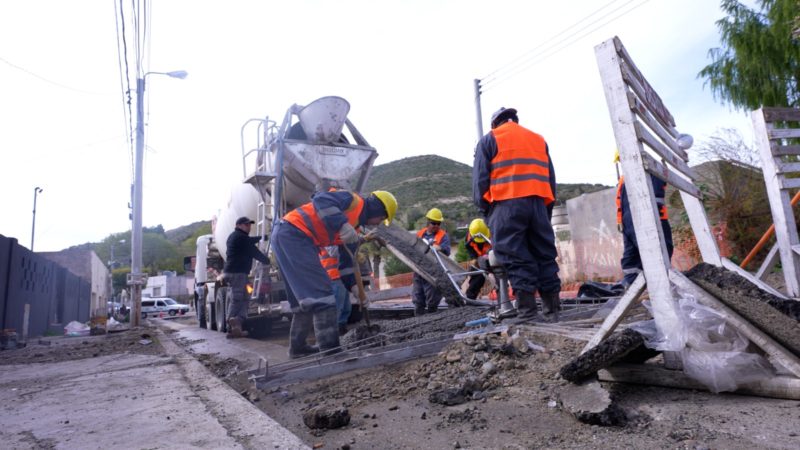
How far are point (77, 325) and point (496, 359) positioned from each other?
14913 mm

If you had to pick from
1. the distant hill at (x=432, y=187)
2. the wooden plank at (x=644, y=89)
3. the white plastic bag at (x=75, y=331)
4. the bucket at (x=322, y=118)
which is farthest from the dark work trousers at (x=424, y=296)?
the distant hill at (x=432, y=187)

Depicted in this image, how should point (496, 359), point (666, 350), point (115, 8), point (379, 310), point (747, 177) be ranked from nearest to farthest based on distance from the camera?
point (666, 350)
point (496, 359)
point (379, 310)
point (115, 8)
point (747, 177)

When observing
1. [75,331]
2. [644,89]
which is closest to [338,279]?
[644,89]

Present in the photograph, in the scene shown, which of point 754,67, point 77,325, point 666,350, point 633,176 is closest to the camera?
point 666,350

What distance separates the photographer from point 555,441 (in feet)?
6.47

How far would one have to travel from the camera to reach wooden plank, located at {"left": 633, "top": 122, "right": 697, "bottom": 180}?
2.56m

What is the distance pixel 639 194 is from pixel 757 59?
45.4ft

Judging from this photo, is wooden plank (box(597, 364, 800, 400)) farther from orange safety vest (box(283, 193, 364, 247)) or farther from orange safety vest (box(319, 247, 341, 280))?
orange safety vest (box(319, 247, 341, 280))

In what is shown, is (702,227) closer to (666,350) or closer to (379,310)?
(666,350)

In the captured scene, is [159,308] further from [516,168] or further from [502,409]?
[502,409]

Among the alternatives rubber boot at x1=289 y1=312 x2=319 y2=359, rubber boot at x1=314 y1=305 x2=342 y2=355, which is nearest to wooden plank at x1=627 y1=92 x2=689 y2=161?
rubber boot at x1=314 y1=305 x2=342 y2=355

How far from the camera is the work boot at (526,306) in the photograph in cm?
371

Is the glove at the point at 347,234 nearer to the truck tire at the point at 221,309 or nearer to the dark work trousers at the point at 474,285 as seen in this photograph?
the dark work trousers at the point at 474,285

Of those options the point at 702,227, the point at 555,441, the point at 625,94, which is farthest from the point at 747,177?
the point at 555,441
